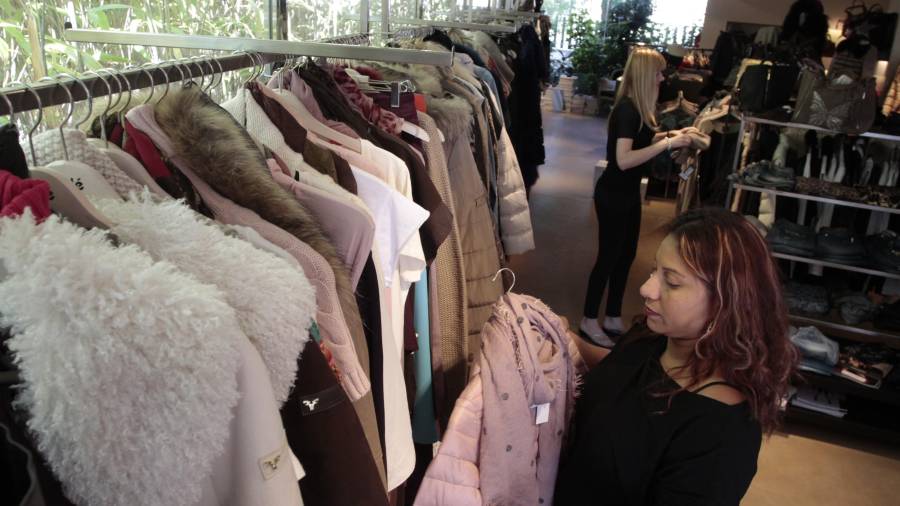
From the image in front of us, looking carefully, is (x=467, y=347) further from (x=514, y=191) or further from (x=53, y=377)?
(x=53, y=377)

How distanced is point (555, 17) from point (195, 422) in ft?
36.5

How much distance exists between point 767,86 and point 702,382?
9.07 feet

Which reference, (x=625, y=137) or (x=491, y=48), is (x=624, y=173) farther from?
(x=491, y=48)

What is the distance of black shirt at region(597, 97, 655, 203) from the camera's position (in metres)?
3.47

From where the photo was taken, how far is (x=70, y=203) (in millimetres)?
811

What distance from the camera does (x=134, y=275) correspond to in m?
0.68

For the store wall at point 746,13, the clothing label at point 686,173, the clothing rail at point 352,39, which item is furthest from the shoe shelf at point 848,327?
the store wall at point 746,13

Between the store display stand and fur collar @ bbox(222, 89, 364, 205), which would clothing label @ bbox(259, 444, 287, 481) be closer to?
fur collar @ bbox(222, 89, 364, 205)

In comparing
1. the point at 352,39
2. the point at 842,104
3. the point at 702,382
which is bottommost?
the point at 702,382

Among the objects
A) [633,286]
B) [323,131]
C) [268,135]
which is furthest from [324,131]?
[633,286]

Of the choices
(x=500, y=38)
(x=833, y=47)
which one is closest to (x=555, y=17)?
(x=833, y=47)

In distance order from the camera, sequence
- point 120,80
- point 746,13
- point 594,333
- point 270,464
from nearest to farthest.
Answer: point 270,464 < point 120,80 < point 594,333 < point 746,13

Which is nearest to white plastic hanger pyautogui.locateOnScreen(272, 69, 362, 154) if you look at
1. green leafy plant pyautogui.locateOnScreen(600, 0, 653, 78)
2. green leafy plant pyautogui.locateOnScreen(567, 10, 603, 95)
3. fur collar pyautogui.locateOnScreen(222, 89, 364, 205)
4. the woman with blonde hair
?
fur collar pyautogui.locateOnScreen(222, 89, 364, 205)

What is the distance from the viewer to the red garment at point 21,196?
0.72 metres
